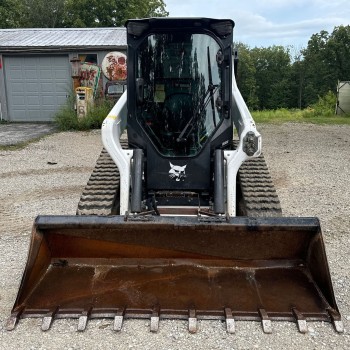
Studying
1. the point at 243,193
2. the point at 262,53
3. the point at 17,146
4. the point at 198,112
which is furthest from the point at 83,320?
the point at 262,53

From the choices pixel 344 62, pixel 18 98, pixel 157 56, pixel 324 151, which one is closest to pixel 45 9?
pixel 18 98

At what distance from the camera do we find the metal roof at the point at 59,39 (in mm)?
15258

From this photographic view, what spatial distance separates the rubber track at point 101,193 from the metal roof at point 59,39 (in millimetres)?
10904

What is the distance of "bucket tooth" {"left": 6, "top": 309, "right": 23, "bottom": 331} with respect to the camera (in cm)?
323

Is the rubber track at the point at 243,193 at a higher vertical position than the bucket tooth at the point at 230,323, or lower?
higher

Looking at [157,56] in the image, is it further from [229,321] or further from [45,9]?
[45,9]

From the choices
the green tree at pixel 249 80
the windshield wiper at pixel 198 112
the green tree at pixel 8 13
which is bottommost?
the green tree at pixel 249 80

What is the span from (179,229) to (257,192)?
1348 mm

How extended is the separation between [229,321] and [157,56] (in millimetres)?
2528

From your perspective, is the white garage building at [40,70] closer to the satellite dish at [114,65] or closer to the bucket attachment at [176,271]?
the satellite dish at [114,65]

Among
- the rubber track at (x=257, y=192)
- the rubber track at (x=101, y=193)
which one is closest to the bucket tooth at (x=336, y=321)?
the rubber track at (x=257, y=192)

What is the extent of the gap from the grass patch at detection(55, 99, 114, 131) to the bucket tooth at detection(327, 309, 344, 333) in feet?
37.6

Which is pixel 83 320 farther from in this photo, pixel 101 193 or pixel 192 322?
pixel 101 193

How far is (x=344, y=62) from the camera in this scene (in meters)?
49.4
